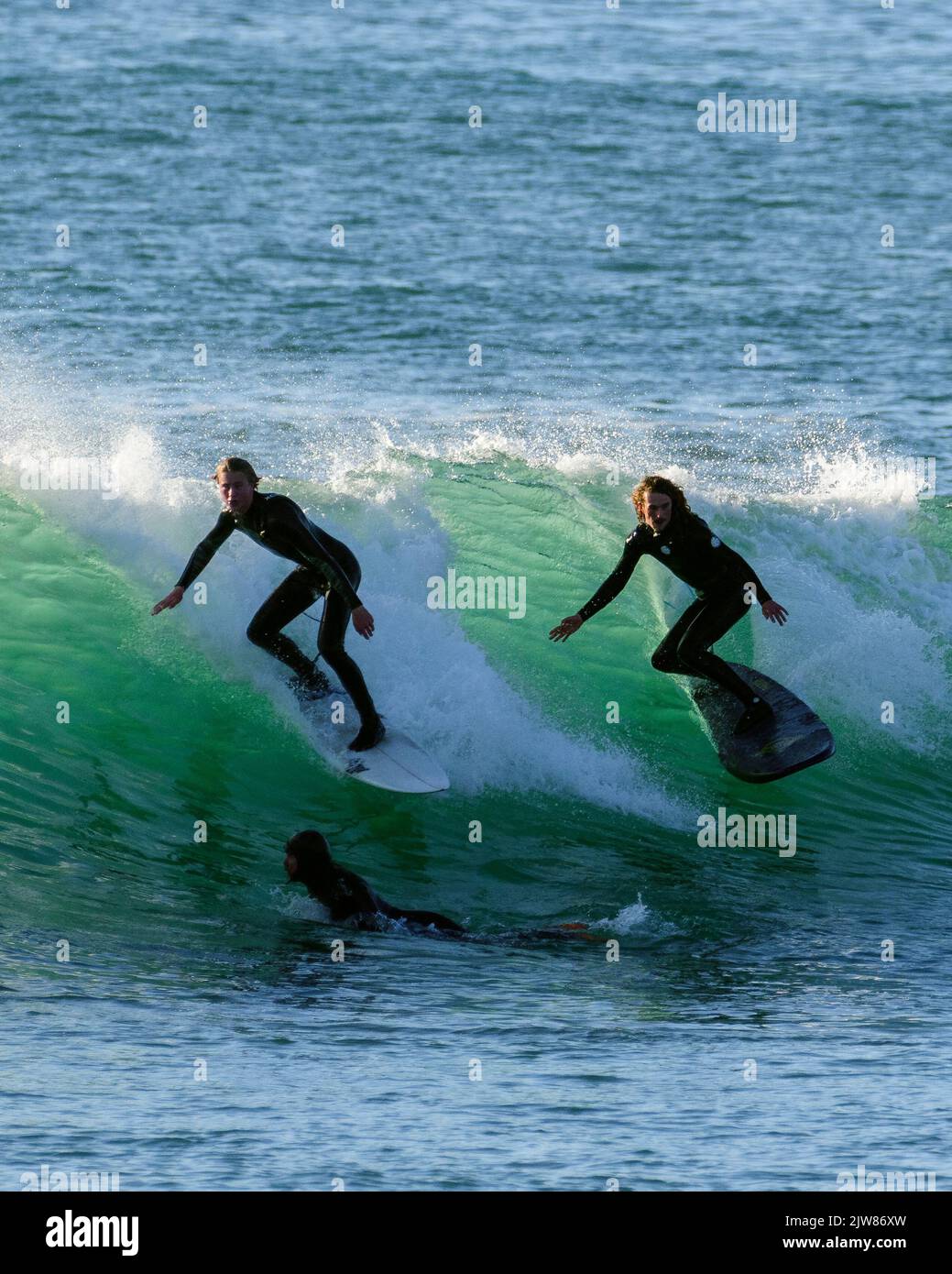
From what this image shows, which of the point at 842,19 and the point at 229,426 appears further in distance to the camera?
the point at 842,19

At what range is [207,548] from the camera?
39.6 feet

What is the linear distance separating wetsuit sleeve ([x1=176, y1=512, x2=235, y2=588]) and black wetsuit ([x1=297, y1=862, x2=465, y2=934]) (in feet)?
7.19

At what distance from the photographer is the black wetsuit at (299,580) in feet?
39.2

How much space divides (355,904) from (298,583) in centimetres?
255

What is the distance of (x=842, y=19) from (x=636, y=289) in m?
19.3

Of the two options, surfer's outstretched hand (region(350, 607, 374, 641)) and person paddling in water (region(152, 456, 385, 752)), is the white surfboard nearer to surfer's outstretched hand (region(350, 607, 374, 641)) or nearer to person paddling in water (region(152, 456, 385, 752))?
person paddling in water (region(152, 456, 385, 752))

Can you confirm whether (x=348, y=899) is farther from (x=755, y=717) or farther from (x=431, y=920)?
(x=755, y=717)

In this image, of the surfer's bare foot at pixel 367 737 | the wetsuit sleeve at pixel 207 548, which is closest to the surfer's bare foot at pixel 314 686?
the surfer's bare foot at pixel 367 737

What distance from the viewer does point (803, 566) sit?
53.4 feet

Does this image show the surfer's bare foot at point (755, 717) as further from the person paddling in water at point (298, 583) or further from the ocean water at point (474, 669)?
the person paddling in water at point (298, 583)

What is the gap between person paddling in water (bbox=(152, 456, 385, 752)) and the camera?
1184 centimetres

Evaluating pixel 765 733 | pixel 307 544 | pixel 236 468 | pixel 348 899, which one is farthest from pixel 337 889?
pixel 765 733

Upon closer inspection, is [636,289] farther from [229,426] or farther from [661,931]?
[661,931]

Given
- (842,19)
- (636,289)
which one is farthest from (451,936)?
(842,19)
